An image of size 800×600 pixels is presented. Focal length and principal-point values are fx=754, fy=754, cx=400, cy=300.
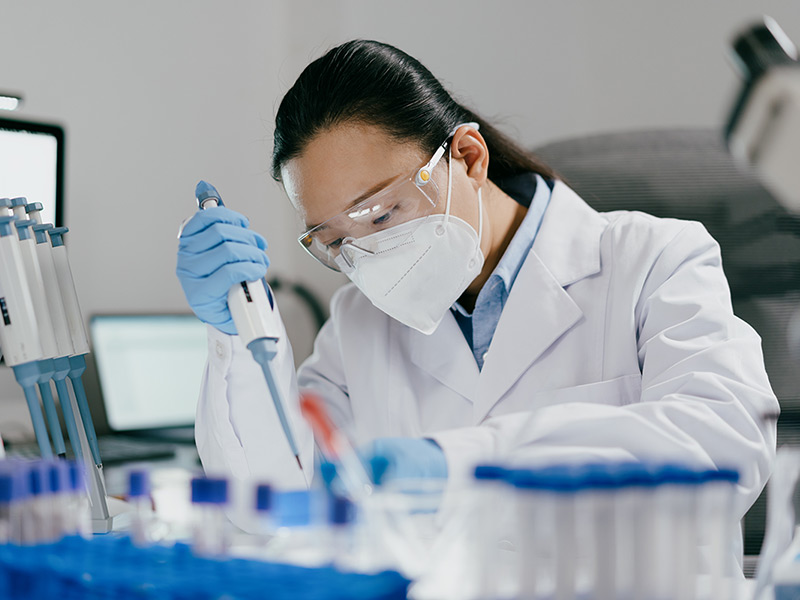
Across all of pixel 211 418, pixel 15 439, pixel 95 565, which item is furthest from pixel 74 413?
pixel 15 439

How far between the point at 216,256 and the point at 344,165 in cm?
23

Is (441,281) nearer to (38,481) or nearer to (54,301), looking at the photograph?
(54,301)

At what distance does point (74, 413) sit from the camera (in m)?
0.77

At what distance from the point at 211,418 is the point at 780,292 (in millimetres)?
924

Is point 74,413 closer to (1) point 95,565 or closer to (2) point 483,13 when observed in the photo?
(1) point 95,565

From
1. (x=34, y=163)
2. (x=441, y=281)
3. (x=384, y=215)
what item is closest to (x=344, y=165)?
(x=384, y=215)

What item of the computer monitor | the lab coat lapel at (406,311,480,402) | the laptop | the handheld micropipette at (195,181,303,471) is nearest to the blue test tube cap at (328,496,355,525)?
the handheld micropipette at (195,181,303,471)

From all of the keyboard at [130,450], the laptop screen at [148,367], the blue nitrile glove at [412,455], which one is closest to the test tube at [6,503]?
the blue nitrile glove at [412,455]

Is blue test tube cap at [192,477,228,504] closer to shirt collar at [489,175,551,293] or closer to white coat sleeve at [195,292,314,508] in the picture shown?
white coat sleeve at [195,292,314,508]

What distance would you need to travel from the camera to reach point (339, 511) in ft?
1.42

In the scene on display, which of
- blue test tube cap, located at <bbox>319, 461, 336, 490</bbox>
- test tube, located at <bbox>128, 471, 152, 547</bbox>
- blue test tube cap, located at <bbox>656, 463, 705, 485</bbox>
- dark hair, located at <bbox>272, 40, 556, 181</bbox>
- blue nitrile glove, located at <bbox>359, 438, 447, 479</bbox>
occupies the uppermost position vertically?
dark hair, located at <bbox>272, 40, 556, 181</bbox>

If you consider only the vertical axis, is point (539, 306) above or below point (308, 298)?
above

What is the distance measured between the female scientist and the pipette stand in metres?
0.19

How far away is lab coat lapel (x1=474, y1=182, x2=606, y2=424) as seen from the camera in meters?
1.04
